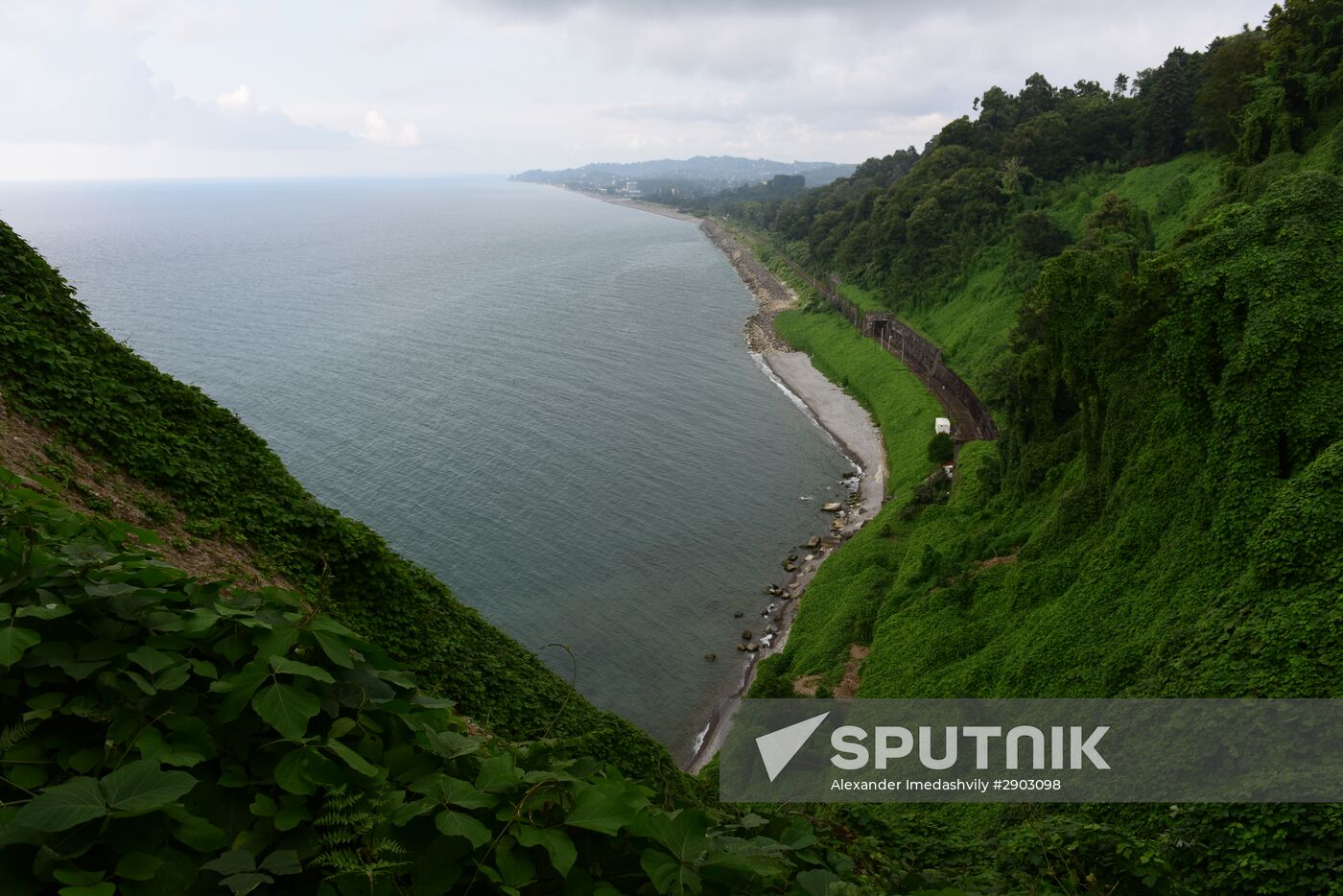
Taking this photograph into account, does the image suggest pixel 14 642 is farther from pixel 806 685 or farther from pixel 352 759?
pixel 806 685

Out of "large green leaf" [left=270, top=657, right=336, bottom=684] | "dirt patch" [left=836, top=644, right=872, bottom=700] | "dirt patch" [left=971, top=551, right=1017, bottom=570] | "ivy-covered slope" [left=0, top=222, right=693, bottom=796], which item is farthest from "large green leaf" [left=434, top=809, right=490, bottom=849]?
"dirt patch" [left=971, top=551, right=1017, bottom=570]

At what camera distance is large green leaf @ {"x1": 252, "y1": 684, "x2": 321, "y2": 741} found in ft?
10.0

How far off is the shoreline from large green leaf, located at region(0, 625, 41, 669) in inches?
785

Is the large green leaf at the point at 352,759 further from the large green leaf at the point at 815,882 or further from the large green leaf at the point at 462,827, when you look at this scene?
the large green leaf at the point at 815,882

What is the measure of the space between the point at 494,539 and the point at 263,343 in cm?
3623

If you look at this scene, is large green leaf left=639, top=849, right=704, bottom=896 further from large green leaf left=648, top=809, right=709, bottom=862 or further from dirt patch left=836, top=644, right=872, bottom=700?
dirt patch left=836, top=644, right=872, bottom=700

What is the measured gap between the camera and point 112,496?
31.2ft

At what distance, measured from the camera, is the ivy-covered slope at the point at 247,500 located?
10.3 m

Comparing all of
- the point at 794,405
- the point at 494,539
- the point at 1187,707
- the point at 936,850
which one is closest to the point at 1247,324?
the point at 1187,707

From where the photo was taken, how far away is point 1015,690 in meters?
16.3

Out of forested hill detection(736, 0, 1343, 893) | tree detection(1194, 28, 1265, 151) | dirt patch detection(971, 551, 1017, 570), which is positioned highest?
tree detection(1194, 28, 1265, 151)

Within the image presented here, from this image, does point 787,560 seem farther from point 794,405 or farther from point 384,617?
point 384,617

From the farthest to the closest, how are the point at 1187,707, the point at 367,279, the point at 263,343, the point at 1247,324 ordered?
the point at 367,279, the point at 263,343, the point at 1247,324, the point at 1187,707

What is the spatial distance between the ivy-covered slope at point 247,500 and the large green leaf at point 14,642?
7.14 m
